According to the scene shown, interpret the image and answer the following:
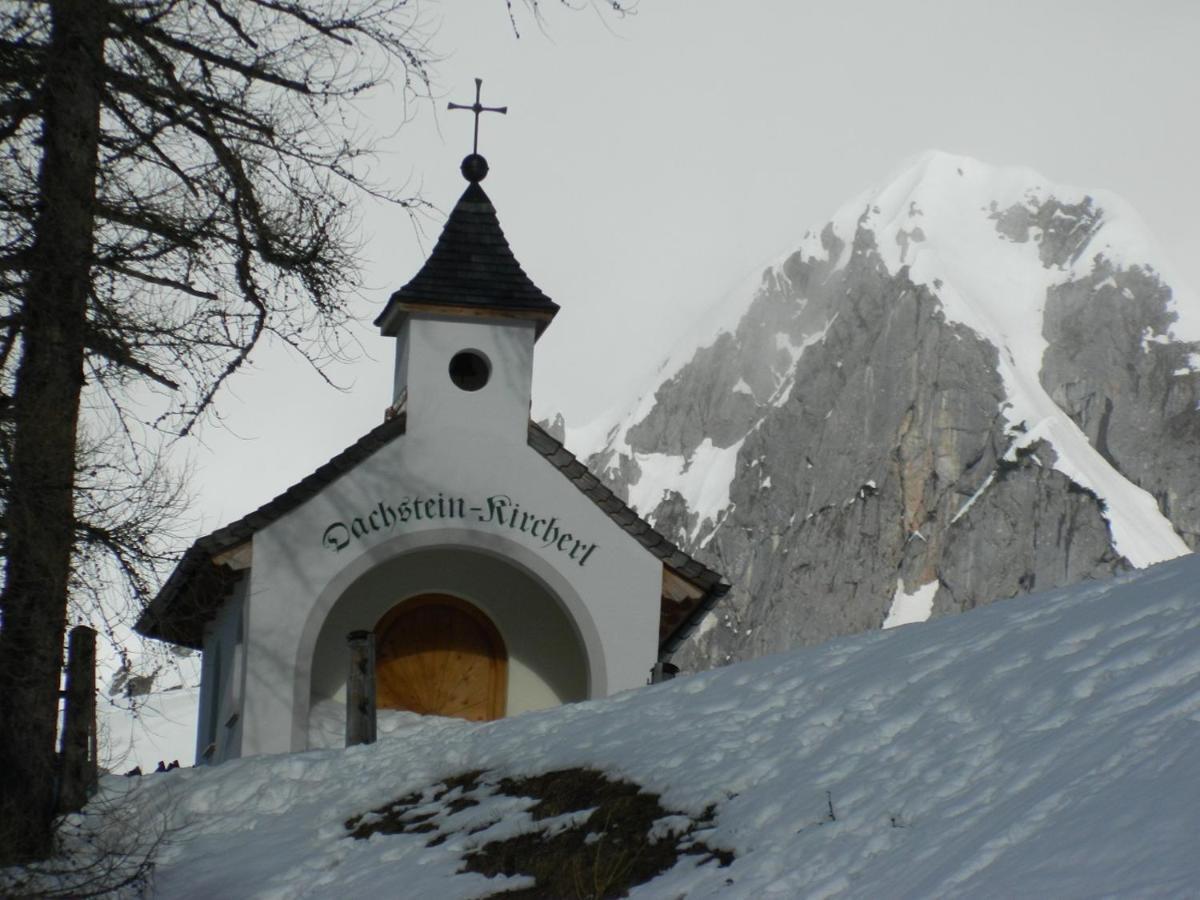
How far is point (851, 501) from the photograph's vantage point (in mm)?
163625

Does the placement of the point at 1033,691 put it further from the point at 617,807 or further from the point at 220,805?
the point at 220,805

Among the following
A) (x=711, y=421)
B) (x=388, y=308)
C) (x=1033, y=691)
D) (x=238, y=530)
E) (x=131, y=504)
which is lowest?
(x=1033, y=691)

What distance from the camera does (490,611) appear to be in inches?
851

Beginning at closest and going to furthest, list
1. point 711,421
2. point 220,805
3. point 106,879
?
point 106,879 < point 220,805 < point 711,421

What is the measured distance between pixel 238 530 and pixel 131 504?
744cm

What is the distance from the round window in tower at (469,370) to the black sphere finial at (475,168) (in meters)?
2.53

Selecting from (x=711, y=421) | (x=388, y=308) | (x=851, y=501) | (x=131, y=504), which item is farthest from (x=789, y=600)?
(x=131, y=504)

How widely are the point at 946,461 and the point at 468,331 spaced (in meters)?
144

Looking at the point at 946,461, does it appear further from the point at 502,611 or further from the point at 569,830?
the point at 569,830

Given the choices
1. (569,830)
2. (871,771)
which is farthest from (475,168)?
(871,771)

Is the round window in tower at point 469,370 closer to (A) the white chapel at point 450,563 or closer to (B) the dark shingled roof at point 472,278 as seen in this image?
(A) the white chapel at point 450,563

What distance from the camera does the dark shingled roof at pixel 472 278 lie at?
21688 millimetres

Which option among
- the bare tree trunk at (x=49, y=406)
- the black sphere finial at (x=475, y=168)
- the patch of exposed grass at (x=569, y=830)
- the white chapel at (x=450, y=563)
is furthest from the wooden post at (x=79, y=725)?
the black sphere finial at (x=475, y=168)

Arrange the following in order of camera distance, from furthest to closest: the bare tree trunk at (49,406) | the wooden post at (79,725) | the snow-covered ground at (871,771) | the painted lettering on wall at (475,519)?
Result: 1. the painted lettering on wall at (475,519)
2. the wooden post at (79,725)
3. the bare tree trunk at (49,406)
4. the snow-covered ground at (871,771)
